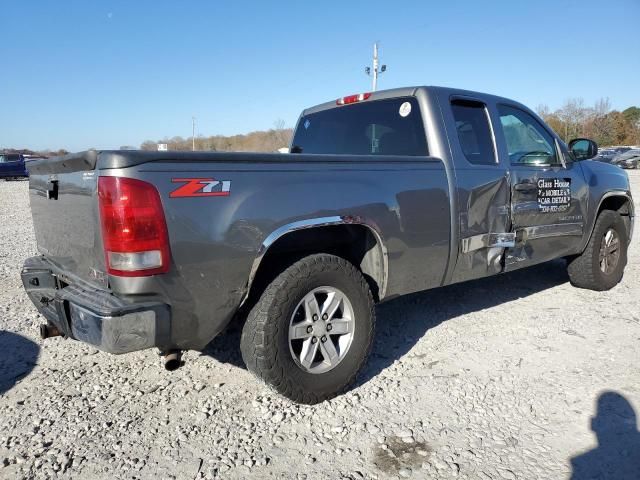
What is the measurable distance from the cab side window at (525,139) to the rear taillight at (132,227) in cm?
300

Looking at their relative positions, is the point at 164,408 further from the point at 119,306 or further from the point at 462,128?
the point at 462,128

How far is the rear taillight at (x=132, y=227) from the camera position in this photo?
2.15 metres

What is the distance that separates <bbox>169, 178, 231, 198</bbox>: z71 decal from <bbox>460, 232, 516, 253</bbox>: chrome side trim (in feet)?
6.22

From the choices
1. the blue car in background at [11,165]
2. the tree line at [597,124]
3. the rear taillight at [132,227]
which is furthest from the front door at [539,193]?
the tree line at [597,124]

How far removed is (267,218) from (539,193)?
271 centimetres

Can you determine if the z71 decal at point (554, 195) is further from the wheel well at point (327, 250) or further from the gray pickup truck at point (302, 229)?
the wheel well at point (327, 250)

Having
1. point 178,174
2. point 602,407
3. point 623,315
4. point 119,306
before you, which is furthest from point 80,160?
point 623,315

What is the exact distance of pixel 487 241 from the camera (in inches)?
144

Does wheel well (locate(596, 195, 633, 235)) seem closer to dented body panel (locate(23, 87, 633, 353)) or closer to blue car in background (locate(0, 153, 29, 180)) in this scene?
dented body panel (locate(23, 87, 633, 353))

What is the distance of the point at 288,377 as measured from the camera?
267 cm

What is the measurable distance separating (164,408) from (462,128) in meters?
2.91

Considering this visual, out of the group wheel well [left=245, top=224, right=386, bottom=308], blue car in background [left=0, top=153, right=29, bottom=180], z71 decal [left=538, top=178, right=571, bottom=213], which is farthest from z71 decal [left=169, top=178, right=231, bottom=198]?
blue car in background [left=0, top=153, right=29, bottom=180]

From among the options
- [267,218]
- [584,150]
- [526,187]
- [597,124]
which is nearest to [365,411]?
[267,218]

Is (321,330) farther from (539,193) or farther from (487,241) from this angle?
(539,193)
